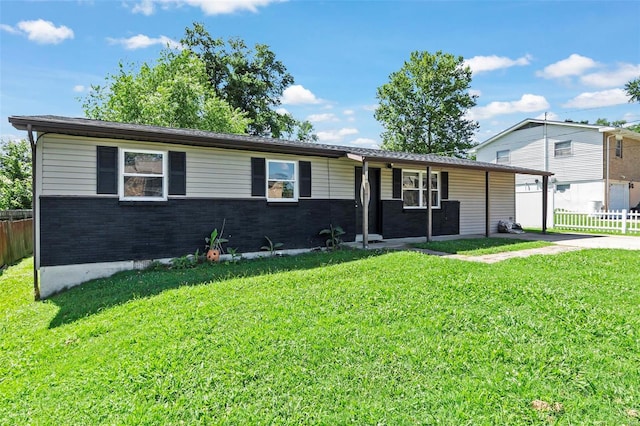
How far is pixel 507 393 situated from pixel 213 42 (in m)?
32.3

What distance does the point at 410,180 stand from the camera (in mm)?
12070

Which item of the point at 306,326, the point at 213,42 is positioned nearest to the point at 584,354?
the point at 306,326

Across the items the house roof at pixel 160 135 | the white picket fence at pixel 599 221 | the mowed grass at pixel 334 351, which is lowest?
the mowed grass at pixel 334 351

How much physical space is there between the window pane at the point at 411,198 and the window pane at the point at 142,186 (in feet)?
24.2

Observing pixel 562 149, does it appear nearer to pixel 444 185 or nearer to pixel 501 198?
pixel 501 198

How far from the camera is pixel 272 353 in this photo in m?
3.56

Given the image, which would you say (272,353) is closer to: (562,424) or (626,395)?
(562,424)

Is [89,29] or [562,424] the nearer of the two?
[562,424]

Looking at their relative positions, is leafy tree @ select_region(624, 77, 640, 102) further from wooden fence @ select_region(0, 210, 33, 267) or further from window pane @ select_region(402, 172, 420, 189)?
wooden fence @ select_region(0, 210, 33, 267)

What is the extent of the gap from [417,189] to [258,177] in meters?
5.82

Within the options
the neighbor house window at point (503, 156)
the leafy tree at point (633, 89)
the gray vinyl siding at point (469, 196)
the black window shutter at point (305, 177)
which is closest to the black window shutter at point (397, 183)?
the gray vinyl siding at point (469, 196)

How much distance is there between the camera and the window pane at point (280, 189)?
9.16 meters

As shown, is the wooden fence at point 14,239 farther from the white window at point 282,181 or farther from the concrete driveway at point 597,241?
the concrete driveway at point 597,241

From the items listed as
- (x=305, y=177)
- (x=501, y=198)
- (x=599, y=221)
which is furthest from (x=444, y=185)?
(x=599, y=221)
